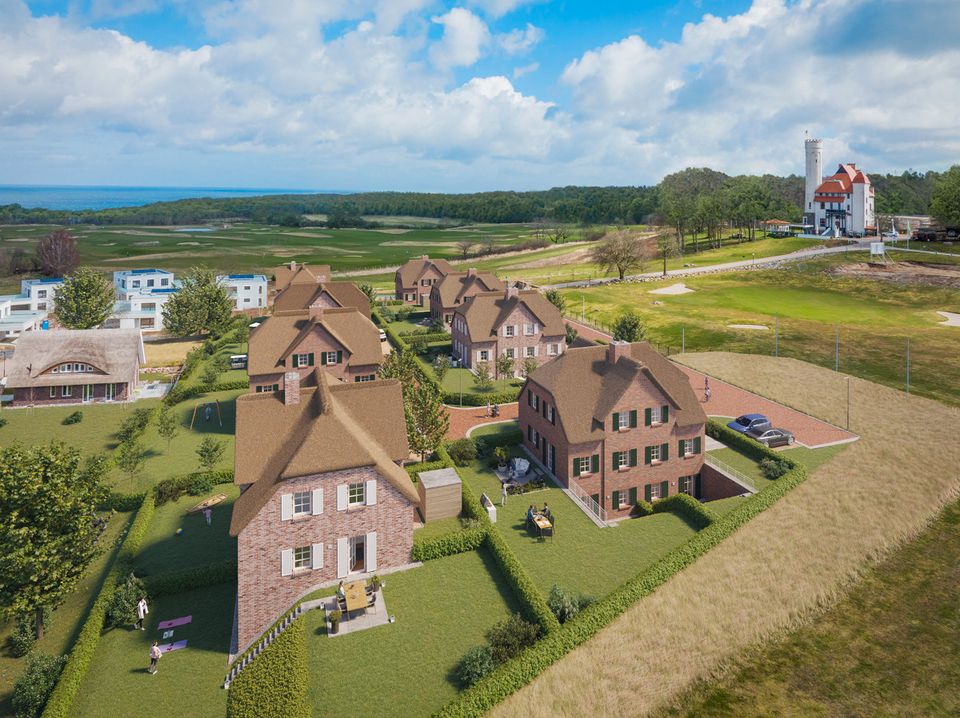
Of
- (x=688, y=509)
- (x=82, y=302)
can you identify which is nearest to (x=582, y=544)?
(x=688, y=509)

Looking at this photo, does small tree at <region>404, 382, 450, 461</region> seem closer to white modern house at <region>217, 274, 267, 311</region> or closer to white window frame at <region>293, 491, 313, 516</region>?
white window frame at <region>293, 491, 313, 516</region>

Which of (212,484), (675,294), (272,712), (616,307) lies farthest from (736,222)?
(272,712)

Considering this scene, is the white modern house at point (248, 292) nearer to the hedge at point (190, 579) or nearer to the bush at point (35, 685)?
the hedge at point (190, 579)

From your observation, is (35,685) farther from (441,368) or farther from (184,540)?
(441,368)

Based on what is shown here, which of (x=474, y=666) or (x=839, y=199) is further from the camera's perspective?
(x=839, y=199)

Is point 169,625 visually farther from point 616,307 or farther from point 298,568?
point 616,307

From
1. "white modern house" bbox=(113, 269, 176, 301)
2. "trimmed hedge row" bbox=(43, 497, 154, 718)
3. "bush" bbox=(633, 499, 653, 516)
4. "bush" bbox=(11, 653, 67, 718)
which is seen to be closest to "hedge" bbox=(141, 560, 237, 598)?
"trimmed hedge row" bbox=(43, 497, 154, 718)

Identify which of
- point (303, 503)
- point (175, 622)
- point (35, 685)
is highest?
point (303, 503)
